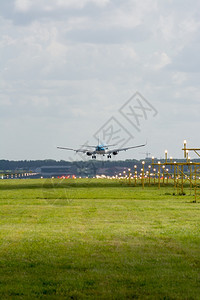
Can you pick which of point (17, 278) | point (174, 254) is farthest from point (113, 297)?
point (174, 254)

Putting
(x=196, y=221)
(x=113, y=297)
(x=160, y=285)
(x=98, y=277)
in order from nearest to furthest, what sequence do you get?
(x=113, y=297) < (x=160, y=285) < (x=98, y=277) < (x=196, y=221)

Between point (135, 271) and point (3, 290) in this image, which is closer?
point (3, 290)

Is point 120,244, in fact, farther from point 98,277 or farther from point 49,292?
point 49,292

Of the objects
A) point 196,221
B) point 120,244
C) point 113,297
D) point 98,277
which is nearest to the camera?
point 113,297

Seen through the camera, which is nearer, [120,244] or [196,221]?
[120,244]

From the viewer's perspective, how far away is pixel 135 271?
13.3m

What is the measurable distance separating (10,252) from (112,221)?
33.6 feet

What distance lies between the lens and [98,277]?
12.7 m

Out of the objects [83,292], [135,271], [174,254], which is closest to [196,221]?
[174,254]

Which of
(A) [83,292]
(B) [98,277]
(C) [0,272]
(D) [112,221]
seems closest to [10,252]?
(C) [0,272]

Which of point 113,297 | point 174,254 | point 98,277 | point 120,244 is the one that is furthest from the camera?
point 120,244

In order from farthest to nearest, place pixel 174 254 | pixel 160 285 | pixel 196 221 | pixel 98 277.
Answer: pixel 196 221
pixel 174 254
pixel 98 277
pixel 160 285

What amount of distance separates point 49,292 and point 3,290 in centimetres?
91

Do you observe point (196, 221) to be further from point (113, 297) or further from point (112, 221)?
point (113, 297)
